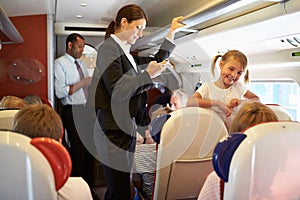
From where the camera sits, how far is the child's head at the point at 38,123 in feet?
3.66

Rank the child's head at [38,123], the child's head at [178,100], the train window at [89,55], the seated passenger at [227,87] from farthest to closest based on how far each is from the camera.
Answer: the train window at [89,55]
the child's head at [178,100]
the seated passenger at [227,87]
the child's head at [38,123]

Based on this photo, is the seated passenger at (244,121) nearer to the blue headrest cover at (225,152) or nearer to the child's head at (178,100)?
the blue headrest cover at (225,152)

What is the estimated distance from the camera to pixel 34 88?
12.1 feet

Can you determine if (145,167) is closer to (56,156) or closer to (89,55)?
(56,156)

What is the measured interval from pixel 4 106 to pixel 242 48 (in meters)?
2.02

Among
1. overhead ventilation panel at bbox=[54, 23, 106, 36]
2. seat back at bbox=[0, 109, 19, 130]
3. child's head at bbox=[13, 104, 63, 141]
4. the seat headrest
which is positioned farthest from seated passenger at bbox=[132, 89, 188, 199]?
overhead ventilation panel at bbox=[54, 23, 106, 36]

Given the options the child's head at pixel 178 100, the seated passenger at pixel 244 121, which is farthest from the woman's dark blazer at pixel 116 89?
the child's head at pixel 178 100

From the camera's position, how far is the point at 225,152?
3.37 feet

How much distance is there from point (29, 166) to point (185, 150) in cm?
93

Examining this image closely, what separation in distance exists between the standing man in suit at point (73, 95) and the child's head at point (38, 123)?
228 cm

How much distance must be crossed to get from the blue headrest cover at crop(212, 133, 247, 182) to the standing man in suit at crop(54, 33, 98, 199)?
2588 mm

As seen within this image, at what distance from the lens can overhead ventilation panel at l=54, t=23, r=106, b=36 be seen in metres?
4.15

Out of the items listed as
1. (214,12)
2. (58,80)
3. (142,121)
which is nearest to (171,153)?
(142,121)

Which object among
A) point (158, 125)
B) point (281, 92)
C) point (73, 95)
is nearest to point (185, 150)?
point (158, 125)
